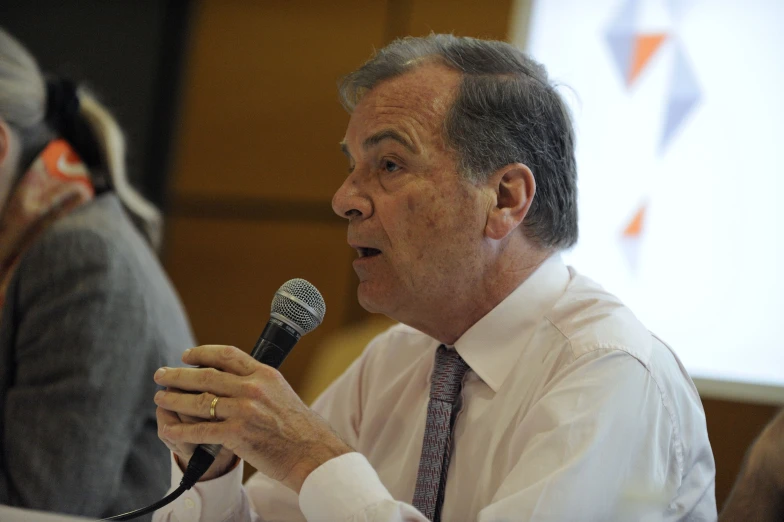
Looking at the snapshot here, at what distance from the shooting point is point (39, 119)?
1.85 m

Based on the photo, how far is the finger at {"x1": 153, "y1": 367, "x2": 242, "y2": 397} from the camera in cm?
104

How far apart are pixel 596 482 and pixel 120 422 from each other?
942mm

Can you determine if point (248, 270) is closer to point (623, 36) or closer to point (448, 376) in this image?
point (623, 36)

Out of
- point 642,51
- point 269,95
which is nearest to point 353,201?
point 642,51

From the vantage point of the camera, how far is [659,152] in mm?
2566

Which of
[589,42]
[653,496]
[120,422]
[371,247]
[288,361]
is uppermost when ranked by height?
[589,42]

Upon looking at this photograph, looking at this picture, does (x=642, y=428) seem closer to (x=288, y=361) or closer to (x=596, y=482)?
(x=596, y=482)

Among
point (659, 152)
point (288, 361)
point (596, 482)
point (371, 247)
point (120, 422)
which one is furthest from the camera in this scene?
point (288, 361)

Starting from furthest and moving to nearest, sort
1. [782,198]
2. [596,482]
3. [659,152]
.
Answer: [659,152] < [782,198] < [596,482]

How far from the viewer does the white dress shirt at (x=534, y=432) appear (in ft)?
3.31

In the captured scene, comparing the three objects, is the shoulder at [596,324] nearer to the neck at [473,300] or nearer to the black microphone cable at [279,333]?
the neck at [473,300]

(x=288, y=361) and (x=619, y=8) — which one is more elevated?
(x=619, y=8)

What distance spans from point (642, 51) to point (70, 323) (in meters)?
1.99

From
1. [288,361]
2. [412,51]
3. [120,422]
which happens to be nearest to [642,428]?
[412,51]
